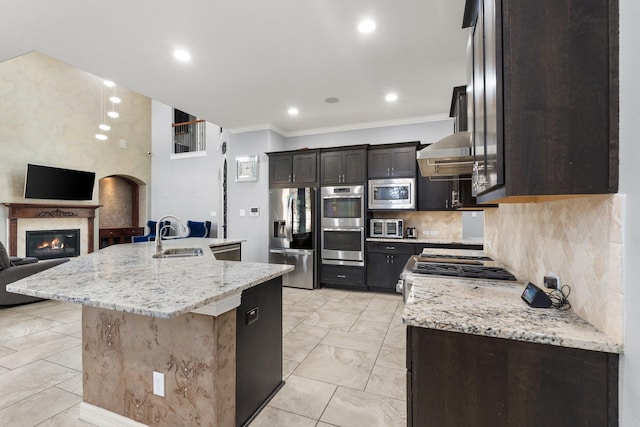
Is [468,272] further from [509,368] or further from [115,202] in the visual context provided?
[115,202]

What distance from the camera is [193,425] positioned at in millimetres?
1576

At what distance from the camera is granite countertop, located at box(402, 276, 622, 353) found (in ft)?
3.14

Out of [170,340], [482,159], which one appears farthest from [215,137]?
[482,159]

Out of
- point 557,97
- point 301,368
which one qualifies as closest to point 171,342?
point 301,368

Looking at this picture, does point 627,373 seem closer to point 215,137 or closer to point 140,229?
point 215,137

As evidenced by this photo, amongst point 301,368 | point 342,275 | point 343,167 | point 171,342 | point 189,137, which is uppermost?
point 189,137

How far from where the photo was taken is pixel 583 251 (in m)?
1.12

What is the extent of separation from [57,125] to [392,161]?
724 cm

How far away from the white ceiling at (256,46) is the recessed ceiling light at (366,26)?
7 cm

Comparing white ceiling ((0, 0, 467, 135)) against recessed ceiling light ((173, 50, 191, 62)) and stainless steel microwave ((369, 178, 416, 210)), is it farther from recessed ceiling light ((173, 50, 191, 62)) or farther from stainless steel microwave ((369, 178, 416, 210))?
stainless steel microwave ((369, 178, 416, 210))

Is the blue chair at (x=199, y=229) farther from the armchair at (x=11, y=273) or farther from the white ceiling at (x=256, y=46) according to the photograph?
the white ceiling at (x=256, y=46)

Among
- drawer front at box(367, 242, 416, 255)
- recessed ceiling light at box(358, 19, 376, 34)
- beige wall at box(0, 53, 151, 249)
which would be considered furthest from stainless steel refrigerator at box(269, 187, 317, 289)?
beige wall at box(0, 53, 151, 249)

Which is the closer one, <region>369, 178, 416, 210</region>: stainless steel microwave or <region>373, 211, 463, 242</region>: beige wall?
<region>369, 178, 416, 210</region>: stainless steel microwave

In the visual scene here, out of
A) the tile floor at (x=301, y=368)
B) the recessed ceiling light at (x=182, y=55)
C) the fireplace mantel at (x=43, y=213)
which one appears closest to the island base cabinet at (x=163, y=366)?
the tile floor at (x=301, y=368)
